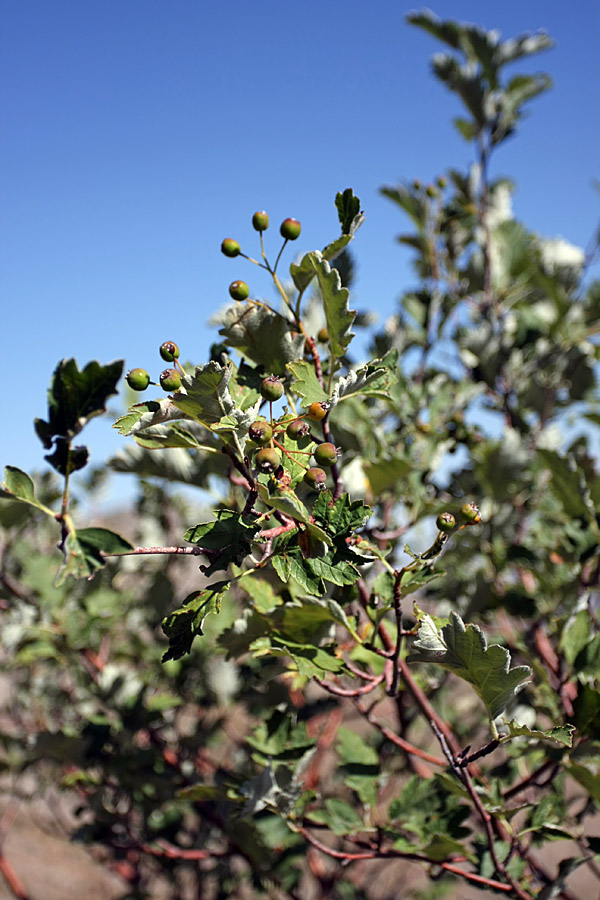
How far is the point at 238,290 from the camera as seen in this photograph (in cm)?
104

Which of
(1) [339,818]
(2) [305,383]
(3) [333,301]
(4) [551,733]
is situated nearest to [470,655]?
(4) [551,733]

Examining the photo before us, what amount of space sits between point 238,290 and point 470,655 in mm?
658

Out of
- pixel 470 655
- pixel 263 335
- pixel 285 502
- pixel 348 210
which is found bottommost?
pixel 470 655

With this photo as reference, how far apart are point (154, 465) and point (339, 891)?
1.97 meters

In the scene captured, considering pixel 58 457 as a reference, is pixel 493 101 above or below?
above

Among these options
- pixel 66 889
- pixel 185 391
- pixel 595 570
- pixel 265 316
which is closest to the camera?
pixel 185 391

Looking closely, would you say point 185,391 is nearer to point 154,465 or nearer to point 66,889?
point 154,465


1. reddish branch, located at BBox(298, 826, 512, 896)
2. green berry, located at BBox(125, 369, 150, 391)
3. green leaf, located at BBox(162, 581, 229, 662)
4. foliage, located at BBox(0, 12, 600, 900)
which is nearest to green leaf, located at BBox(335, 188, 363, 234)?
foliage, located at BBox(0, 12, 600, 900)

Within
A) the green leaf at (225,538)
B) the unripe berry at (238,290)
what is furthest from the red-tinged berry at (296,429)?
the unripe berry at (238,290)

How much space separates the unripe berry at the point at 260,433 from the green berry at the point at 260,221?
0.42 meters

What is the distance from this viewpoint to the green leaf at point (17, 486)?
1.08 m

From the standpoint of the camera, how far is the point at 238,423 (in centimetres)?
90

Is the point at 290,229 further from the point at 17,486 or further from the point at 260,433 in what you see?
the point at 17,486

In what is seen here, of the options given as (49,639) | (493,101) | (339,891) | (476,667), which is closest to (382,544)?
(476,667)
